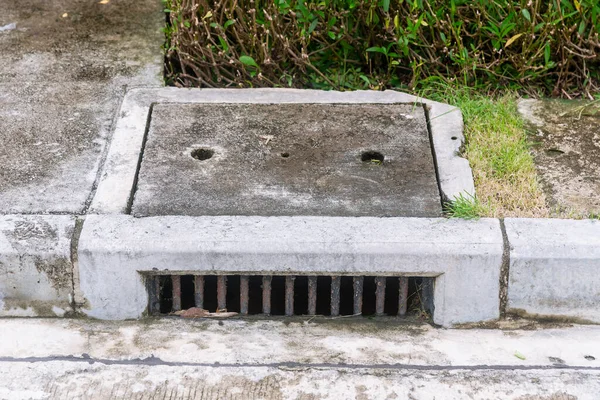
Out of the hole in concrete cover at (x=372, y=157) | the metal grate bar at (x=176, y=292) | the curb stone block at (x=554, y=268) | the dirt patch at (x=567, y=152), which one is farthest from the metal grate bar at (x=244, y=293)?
the dirt patch at (x=567, y=152)

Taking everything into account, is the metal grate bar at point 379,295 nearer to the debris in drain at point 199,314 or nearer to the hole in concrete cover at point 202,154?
the debris in drain at point 199,314

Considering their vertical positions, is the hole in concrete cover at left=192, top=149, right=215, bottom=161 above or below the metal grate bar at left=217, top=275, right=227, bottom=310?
above

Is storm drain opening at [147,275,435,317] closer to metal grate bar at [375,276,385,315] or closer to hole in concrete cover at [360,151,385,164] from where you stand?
metal grate bar at [375,276,385,315]

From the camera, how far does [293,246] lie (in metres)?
2.96

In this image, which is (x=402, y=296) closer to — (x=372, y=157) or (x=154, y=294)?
(x=372, y=157)

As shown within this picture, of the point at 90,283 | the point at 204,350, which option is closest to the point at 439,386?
the point at 204,350

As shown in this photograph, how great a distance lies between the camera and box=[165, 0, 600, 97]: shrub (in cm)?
392

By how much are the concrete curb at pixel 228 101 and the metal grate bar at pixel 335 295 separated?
513 mm

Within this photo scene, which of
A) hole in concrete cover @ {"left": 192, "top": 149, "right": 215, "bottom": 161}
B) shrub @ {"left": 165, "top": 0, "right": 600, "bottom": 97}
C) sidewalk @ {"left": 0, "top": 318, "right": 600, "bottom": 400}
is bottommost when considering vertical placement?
sidewalk @ {"left": 0, "top": 318, "right": 600, "bottom": 400}

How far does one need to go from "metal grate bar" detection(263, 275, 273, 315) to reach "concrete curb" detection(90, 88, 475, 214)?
568 mm

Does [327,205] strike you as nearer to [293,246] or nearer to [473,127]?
[293,246]

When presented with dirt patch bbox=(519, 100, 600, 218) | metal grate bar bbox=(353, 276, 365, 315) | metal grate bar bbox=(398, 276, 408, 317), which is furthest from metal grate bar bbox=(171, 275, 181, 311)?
dirt patch bbox=(519, 100, 600, 218)

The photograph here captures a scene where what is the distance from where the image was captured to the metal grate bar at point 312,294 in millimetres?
3111

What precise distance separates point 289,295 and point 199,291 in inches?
12.7
